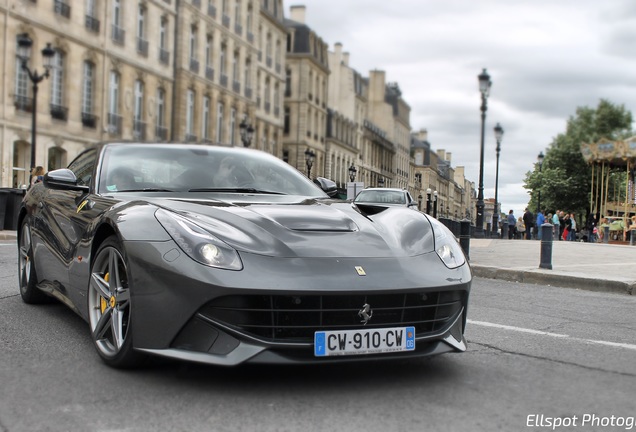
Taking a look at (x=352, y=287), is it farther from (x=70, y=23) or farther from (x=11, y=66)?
(x=70, y=23)

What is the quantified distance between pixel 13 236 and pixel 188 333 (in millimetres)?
14020

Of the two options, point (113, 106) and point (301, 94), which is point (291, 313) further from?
point (301, 94)

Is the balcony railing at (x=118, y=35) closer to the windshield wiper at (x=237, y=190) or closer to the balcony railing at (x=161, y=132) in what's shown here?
the balcony railing at (x=161, y=132)

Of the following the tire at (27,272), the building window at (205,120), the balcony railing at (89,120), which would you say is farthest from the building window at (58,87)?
the tire at (27,272)

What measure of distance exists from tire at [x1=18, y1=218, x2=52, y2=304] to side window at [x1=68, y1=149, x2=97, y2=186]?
73cm

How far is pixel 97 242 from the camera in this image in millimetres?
4156

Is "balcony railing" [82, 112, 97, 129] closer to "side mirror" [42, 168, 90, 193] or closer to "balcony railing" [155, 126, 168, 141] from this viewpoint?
"balcony railing" [155, 126, 168, 141]

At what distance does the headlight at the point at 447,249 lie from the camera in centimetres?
388

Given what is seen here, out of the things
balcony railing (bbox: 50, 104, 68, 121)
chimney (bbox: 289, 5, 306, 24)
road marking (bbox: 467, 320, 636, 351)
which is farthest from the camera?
chimney (bbox: 289, 5, 306, 24)

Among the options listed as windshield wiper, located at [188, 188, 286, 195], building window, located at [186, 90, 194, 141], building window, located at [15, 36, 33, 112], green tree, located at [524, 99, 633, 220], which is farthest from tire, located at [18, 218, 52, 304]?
green tree, located at [524, 99, 633, 220]

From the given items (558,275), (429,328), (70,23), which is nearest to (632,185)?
(70,23)

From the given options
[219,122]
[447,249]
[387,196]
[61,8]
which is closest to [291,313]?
[447,249]

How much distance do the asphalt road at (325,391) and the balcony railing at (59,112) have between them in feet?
88.6

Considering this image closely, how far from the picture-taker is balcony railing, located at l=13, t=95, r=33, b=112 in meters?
27.6
